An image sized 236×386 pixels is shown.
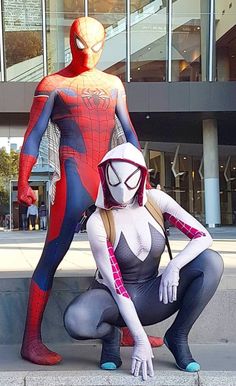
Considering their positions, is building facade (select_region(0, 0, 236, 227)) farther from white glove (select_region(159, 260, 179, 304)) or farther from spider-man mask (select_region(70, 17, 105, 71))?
white glove (select_region(159, 260, 179, 304))

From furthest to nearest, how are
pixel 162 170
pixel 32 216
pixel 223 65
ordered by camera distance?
pixel 162 170
pixel 32 216
pixel 223 65

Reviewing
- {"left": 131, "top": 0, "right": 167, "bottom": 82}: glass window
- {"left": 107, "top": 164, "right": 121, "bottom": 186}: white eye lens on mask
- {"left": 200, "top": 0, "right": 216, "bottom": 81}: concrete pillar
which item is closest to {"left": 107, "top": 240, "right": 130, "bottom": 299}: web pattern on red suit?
{"left": 107, "top": 164, "right": 121, "bottom": 186}: white eye lens on mask

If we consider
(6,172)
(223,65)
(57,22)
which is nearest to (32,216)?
(6,172)

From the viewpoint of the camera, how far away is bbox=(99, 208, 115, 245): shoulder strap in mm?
3354

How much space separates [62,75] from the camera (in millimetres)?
4043

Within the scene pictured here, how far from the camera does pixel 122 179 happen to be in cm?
326

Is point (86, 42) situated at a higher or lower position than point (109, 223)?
higher

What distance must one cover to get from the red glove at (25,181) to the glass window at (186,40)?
20760 millimetres

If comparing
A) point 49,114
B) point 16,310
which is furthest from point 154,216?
point 16,310

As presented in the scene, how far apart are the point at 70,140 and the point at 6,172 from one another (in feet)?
77.1

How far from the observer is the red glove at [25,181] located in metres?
3.68

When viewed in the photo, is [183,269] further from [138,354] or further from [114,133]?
[114,133]

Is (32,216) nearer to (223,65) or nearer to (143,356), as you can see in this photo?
(223,65)

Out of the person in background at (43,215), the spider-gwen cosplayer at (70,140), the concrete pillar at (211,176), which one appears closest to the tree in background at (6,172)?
the person in background at (43,215)
